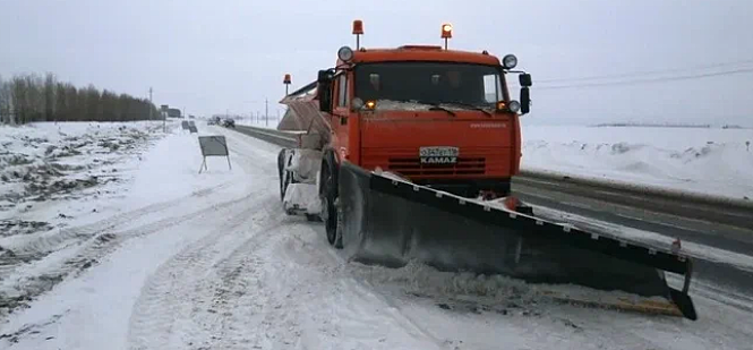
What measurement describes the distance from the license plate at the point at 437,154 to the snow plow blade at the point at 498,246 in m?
0.96

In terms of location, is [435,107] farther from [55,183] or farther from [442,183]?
[55,183]

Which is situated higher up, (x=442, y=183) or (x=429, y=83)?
(x=429, y=83)

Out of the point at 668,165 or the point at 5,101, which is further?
the point at 5,101

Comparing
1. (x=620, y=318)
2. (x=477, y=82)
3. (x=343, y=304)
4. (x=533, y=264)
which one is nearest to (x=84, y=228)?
(x=343, y=304)

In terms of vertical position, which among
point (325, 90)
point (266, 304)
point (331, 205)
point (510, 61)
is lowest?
point (266, 304)

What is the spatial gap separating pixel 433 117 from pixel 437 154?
41 cm

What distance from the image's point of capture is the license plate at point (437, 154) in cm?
663

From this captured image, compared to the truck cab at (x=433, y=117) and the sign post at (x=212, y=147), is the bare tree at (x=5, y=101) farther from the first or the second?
the truck cab at (x=433, y=117)

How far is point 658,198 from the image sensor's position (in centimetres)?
1252

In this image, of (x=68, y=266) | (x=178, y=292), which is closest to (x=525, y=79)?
(x=178, y=292)

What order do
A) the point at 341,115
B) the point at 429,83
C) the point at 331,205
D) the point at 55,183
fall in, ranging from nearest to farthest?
1. the point at 429,83
2. the point at 341,115
3. the point at 331,205
4. the point at 55,183

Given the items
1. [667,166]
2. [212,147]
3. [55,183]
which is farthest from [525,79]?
[667,166]

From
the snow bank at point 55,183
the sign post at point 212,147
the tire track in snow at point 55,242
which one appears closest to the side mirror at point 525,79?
the tire track in snow at point 55,242

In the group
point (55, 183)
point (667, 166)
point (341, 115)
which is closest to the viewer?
point (341, 115)
